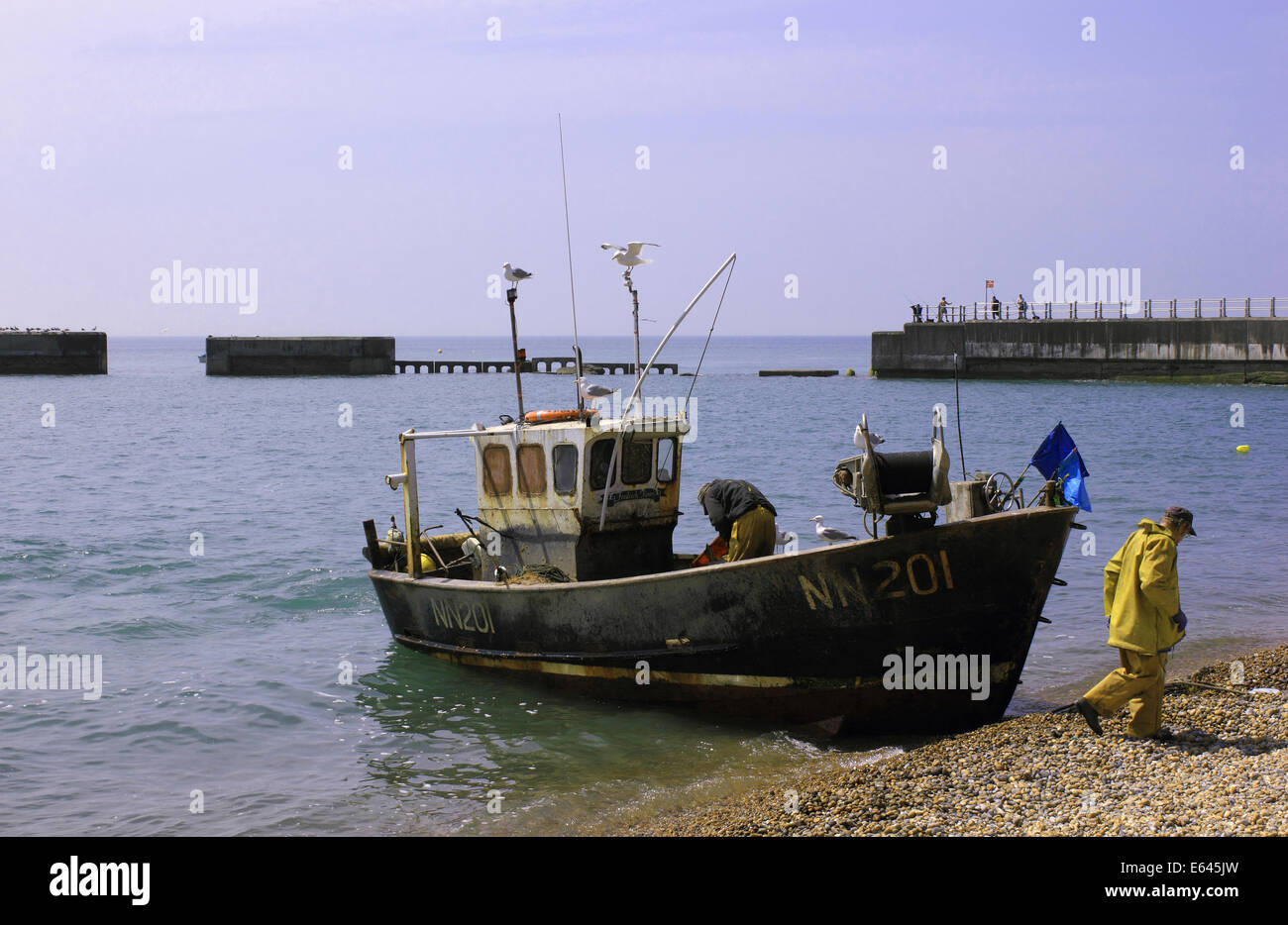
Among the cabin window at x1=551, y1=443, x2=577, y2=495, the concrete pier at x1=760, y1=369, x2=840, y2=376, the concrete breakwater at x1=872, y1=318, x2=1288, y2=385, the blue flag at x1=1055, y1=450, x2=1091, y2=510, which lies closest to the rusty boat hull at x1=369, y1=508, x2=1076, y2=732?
the blue flag at x1=1055, y1=450, x2=1091, y2=510

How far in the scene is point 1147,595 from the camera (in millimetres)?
8047

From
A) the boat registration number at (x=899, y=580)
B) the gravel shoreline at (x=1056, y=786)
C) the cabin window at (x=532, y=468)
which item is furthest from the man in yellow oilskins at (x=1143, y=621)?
the cabin window at (x=532, y=468)

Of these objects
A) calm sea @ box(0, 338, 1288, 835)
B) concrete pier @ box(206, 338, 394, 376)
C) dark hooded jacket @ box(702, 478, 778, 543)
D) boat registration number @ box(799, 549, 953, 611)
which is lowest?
calm sea @ box(0, 338, 1288, 835)

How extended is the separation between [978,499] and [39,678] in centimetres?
1050

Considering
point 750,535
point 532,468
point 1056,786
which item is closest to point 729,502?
point 750,535

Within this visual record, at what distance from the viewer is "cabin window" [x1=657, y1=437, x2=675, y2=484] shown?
12.0m

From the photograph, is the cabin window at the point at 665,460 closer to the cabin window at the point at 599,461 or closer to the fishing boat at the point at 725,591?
the fishing boat at the point at 725,591

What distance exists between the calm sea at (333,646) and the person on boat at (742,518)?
160cm

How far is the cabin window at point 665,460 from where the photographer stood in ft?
39.4

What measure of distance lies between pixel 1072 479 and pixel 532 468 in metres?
5.30

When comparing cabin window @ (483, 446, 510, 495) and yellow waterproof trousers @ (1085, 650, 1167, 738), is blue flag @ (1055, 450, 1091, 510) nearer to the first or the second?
yellow waterproof trousers @ (1085, 650, 1167, 738)

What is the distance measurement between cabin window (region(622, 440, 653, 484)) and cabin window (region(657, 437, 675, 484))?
0.12m

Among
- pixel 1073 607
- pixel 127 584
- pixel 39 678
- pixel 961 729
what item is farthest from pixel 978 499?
pixel 127 584
